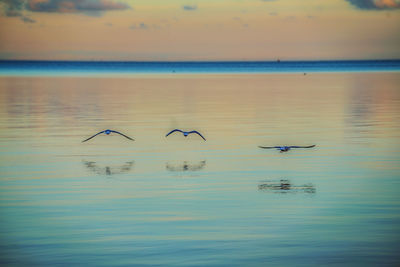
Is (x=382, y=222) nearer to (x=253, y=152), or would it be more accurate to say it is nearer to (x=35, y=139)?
(x=253, y=152)

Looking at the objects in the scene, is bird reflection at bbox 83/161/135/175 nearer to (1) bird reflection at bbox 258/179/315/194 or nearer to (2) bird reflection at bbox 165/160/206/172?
(2) bird reflection at bbox 165/160/206/172

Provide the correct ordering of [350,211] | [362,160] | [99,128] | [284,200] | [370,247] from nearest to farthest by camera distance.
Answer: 1. [370,247]
2. [350,211]
3. [284,200]
4. [362,160]
5. [99,128]

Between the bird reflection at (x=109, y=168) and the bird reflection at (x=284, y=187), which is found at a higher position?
the bird reflection at (x=109, y=168)

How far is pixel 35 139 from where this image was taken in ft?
92.1

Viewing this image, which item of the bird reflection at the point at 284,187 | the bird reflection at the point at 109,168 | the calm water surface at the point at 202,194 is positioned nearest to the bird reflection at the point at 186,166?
the calm water surface at the point at 202,194

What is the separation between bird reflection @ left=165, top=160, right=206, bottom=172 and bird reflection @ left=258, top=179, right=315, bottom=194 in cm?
310

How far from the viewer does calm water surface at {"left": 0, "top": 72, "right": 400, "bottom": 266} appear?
1267cm

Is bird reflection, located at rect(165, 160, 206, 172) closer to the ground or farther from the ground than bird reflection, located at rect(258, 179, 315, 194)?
farther from the ground

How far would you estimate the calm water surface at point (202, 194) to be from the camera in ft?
41.6

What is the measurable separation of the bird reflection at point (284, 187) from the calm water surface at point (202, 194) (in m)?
0.05

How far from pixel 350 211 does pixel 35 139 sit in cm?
1633

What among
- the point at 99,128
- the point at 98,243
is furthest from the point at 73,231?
the point at 99,128

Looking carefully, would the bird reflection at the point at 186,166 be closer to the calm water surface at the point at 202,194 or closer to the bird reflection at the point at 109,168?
the calm water surface at the point at 202,194

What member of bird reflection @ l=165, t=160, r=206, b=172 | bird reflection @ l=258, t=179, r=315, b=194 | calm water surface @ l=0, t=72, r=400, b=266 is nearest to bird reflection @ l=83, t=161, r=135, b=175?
calm water surface @ l=0, t=72, r=400, b=266
